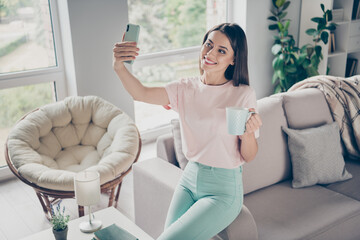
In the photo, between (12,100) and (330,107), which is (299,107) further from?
(12,100)

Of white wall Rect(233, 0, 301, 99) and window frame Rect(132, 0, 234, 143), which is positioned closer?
window frame Rect(132, 0, 234, 143)

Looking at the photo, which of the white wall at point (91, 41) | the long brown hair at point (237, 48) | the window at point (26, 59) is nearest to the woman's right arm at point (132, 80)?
the long brown hair at point (237, 48)

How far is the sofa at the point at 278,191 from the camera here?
2020 millimetres

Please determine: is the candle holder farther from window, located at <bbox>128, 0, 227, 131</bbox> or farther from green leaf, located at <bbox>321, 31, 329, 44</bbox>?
green leaf, located at <bbox>321, 31, 329, 44</bbox>

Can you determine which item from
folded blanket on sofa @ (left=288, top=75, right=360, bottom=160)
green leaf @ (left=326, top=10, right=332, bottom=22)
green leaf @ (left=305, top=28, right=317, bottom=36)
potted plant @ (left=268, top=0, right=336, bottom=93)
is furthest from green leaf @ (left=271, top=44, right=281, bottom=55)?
folded blanket on sofa @ (left=288, top=75, right=360, bottom=160)

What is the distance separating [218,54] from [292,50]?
274 centimetres

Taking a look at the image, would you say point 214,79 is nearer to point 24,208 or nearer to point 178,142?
point 178,142

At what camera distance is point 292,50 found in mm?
4273

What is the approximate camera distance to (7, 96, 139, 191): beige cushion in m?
2.54

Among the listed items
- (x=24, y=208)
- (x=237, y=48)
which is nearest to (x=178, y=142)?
(x=237, y=48)

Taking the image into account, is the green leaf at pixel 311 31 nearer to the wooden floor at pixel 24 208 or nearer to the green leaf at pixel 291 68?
the green leaf at pixel 291 68

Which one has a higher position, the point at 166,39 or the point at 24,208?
the point at 166,39

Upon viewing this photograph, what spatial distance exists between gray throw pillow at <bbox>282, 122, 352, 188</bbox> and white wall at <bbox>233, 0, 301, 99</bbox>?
7.08 ft

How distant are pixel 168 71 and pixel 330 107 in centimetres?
188
